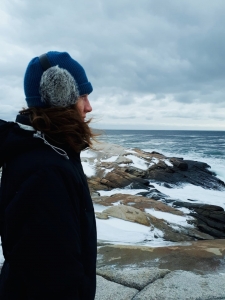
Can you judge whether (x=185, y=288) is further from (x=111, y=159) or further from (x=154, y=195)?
(x=111, y=159)

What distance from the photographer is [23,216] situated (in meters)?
1.23

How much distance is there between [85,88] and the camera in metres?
1.65

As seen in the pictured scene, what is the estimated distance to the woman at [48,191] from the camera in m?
1.21

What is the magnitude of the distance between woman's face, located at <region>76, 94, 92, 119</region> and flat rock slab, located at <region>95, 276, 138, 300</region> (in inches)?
104

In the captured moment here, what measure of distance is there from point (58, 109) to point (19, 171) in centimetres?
36

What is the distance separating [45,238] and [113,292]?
9.06 ft

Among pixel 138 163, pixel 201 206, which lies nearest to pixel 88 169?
pixel 138 163

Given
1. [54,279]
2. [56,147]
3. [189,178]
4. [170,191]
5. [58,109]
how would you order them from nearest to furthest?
1. [54,279]
2. [56,147]
3. [58,109]
4. [170,191]
5. [189,178]

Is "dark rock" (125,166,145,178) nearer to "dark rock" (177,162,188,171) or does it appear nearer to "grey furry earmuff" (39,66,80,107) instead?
"dark rock" (177,162,188,171)

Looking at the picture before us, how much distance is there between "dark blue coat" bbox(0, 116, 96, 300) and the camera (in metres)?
1.20

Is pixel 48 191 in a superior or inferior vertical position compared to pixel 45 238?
superior

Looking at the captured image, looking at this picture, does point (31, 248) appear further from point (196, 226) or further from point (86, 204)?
point (196, 226)

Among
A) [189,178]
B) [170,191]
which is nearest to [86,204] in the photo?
[170,191]

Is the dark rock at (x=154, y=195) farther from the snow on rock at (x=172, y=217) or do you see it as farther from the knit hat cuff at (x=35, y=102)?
the knit hat cuff at (x=35, y=102)
